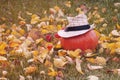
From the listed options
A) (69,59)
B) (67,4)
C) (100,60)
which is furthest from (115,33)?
(67,4)

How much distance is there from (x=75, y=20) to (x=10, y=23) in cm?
130

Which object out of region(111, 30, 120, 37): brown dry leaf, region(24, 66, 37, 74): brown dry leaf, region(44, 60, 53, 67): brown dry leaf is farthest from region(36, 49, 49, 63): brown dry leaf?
region(111, 30, 120, 37): brown dry leaf

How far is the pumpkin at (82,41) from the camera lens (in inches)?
135

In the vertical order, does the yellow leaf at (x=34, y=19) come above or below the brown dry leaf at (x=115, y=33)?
above

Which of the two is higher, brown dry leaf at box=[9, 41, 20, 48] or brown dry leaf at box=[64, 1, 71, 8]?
brown dry leaf at box=[64, 1, 71, 8]

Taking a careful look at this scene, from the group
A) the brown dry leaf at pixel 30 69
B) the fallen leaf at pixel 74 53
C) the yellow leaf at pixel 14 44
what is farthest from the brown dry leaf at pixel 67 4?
the brown dry leaf at pixel 30 69

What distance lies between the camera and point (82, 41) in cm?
342

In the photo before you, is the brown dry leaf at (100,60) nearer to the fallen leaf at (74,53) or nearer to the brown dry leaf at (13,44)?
the fallen leaf at (74,53)

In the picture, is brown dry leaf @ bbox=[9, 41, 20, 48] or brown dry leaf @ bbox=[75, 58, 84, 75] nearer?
brown dry leaf @ bbox=[75, 58, 84, 75]

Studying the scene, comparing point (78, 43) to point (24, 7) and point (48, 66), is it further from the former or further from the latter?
point (24, 7)

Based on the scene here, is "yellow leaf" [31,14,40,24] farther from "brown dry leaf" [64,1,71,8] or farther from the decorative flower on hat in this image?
the decorative flower on hat

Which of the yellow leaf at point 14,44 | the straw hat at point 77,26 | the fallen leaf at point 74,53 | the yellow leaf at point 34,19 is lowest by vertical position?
the fallen leaf at point 74,53

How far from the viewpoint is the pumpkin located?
3421 millimetres

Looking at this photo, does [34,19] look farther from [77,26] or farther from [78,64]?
[78,64]
